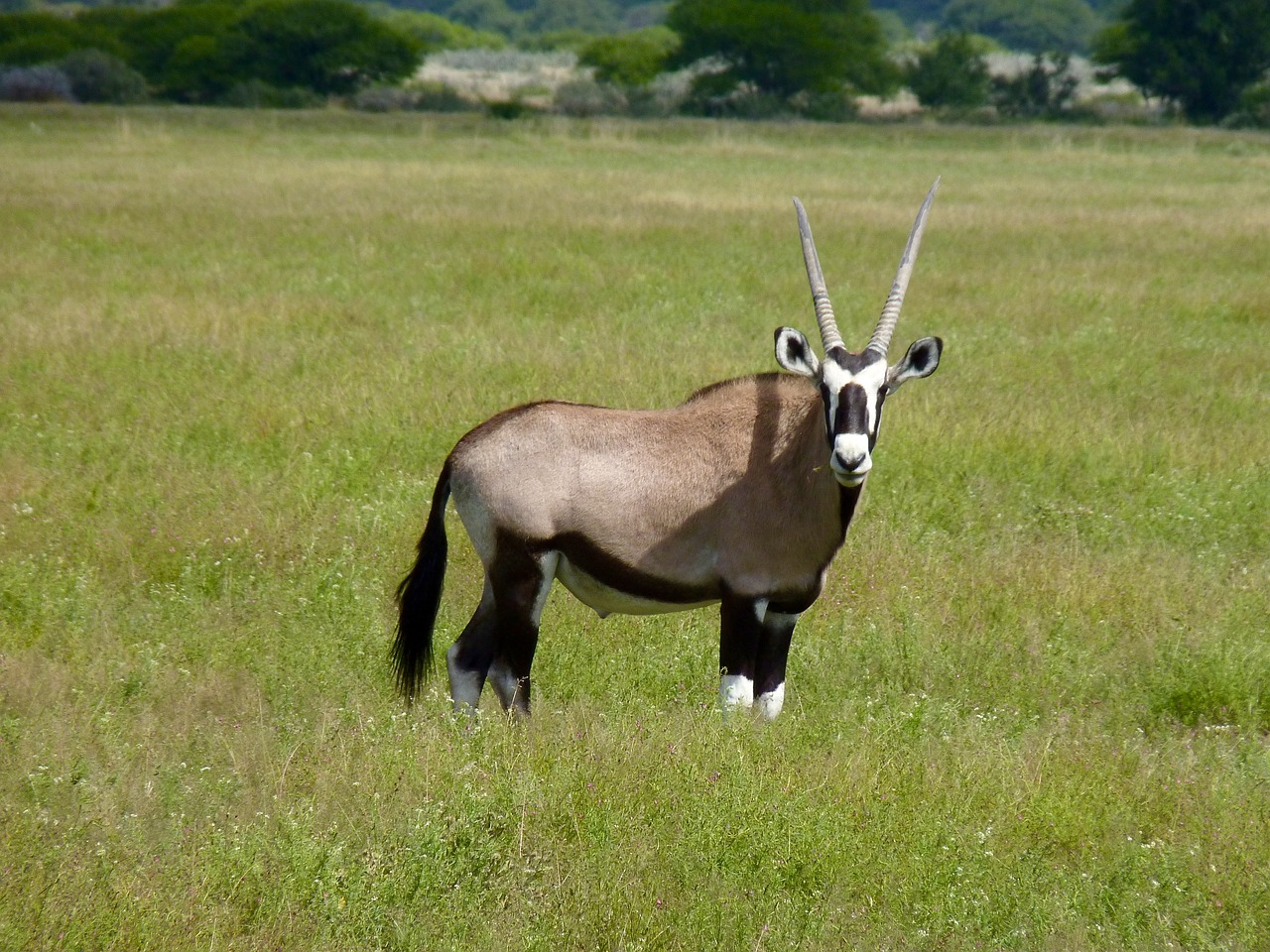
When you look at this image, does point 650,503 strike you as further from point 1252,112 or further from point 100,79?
point 100,79

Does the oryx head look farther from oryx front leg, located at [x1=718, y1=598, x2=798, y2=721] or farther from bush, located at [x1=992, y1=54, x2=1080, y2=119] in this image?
bush, located at [x1=992, y1=54, x2=1080, y2=119]

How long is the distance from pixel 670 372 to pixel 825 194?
17.4 metres

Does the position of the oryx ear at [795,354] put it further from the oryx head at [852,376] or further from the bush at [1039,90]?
the bush at [1039,90]

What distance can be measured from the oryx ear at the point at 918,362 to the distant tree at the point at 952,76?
2992 inches

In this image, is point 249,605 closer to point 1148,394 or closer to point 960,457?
point 960,457

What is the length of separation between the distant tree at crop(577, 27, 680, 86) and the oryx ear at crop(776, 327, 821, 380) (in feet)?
297

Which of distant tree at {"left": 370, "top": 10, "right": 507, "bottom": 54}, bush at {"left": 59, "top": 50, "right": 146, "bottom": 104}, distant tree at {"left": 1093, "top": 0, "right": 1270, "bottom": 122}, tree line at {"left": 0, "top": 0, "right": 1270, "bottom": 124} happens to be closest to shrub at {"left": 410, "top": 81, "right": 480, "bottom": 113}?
tree line at {"left": 0, "top": 0, "right": 1270, "bottom": 124}

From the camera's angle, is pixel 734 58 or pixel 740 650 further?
pixel 734 58

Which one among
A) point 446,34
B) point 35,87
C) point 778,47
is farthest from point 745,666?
point 446,34

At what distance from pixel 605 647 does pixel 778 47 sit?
79066mm

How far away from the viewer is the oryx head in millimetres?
4949

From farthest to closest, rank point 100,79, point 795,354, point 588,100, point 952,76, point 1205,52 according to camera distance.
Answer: point 952,76 → point 1205,52 → point 100,79 → point 588,100 → point 795,354

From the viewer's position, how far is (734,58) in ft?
273

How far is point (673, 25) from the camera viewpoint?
85875mm
